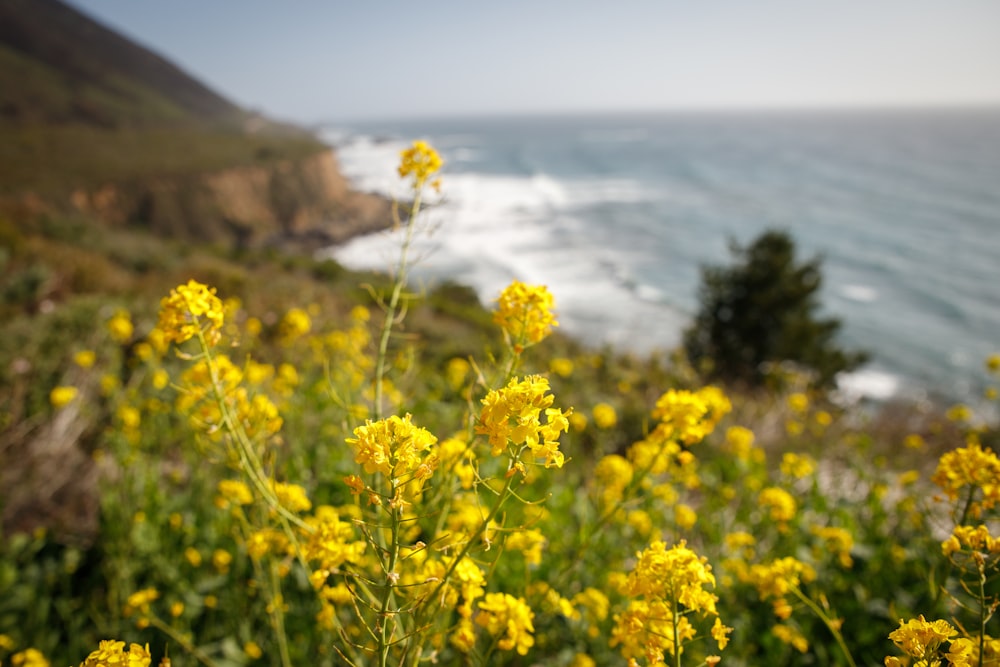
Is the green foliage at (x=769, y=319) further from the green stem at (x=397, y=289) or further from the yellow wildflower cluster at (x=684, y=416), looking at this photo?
the green stem at (x=397, y=289)

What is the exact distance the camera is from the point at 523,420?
100 cm

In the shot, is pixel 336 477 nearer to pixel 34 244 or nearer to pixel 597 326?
pixel 34 244

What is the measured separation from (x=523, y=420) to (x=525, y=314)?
2.11 feet

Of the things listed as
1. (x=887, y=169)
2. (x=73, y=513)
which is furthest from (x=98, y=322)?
(x=887, y=169)

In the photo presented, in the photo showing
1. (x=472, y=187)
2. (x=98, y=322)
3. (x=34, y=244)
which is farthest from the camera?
(x=472, y=187)

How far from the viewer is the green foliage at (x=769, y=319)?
14.2 meters

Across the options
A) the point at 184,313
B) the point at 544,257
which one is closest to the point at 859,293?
the point at 544,257

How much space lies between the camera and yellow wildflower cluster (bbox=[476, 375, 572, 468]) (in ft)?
3.26

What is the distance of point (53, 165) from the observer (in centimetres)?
3266

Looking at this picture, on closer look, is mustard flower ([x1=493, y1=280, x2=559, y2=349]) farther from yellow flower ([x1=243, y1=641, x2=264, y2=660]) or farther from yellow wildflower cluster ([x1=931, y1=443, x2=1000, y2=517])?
yellow flower ([x1=243, y1=641, x2=264, y2=660])

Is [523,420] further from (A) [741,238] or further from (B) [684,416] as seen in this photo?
(A) [741,238]

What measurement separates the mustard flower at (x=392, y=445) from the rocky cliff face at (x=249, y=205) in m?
29.1

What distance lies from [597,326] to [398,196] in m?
18.8

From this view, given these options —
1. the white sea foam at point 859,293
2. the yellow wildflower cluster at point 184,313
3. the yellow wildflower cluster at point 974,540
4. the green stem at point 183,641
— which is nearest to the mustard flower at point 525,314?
the yellow wildflower cluster at point 184,313
